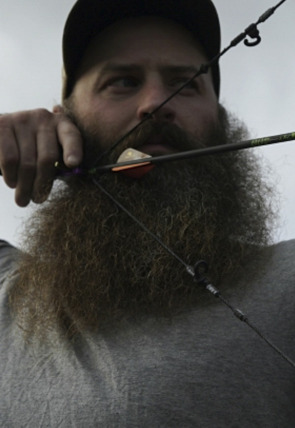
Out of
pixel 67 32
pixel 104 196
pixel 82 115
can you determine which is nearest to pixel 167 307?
pixel 104 196

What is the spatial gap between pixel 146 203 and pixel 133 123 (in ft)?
0.67

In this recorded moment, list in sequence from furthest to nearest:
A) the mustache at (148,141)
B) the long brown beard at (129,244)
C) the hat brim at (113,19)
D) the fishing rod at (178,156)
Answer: the hat brim at (113,19)
the mustache at (148,141)
the long brown beard at (129,244)
the fishing rod at (178,156)

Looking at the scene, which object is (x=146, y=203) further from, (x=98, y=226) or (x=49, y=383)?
(x=49, y=383)

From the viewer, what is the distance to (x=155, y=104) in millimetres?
1186

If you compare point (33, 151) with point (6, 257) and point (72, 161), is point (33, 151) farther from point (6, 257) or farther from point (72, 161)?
point (6, 257)

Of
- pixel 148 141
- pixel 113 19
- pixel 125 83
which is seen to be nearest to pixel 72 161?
pixel 148 141

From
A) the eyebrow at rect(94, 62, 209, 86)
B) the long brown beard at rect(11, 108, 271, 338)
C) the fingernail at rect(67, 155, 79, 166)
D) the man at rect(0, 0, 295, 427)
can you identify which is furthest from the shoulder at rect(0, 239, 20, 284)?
the eyebrow at rect(94, 62, 209, 86)

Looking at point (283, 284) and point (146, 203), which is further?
point (146, 203)

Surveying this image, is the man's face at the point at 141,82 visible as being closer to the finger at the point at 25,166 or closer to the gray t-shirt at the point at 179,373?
the finger at the point at 25,166

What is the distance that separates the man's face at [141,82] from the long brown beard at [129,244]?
0.38ft

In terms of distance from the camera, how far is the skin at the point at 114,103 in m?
1.10

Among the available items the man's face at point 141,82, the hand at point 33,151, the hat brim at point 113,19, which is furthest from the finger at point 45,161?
the hat brim at point 113,19

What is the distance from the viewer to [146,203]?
110cm

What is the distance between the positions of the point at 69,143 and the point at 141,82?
0.27m
